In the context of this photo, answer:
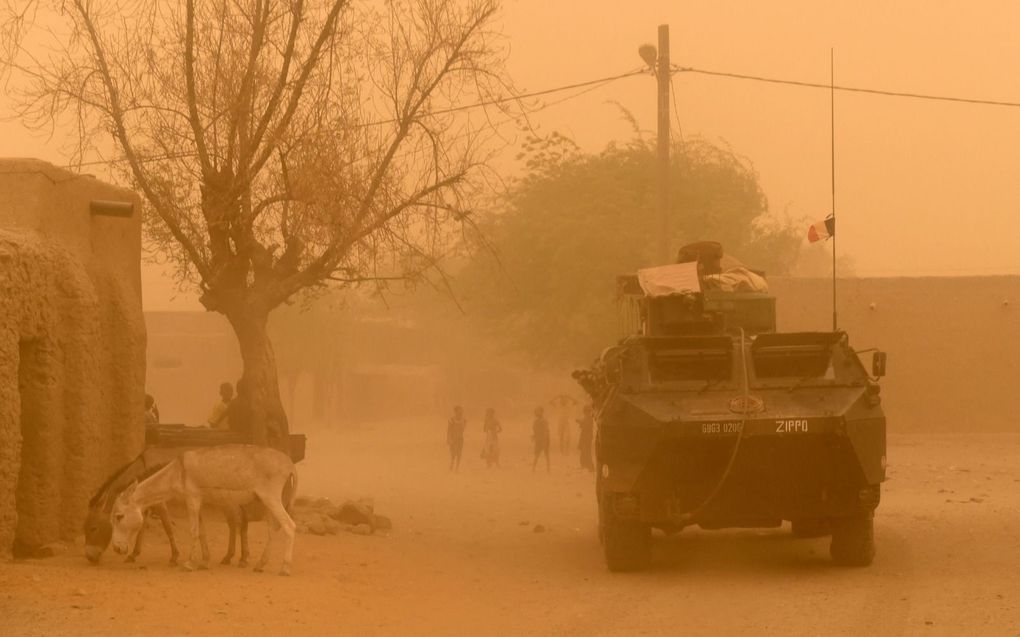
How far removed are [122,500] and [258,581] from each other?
4.33 feet

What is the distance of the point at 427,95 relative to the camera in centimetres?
1554

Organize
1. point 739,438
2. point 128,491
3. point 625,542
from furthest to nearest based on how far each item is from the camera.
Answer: point 625,542, point 739,438, point 128,491

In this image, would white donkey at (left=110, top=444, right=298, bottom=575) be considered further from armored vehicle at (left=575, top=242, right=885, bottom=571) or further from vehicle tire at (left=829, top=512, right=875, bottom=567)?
vehicle tire at (left=829, top=512, right=875, bottom=567)

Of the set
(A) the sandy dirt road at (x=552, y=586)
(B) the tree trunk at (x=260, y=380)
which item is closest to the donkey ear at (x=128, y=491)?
(A) the sandy dirt road at (x=552, y=586)

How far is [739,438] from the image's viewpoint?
429 inches

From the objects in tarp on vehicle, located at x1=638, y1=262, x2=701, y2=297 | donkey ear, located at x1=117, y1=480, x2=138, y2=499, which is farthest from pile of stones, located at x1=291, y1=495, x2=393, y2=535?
tarp on vehicle, located at x1=638, y1=262, x2=701, y2=297

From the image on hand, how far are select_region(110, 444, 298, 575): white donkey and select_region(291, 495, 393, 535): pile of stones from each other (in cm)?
315

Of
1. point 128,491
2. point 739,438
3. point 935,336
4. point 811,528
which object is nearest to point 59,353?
point 128,491

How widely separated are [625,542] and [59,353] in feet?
16.3

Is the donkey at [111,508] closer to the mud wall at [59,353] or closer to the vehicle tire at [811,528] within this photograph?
the mud wall at [59,353]

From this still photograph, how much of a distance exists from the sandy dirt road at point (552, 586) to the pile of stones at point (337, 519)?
248mm

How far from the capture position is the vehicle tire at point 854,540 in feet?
37.5

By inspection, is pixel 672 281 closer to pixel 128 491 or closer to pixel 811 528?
pixel 811 528

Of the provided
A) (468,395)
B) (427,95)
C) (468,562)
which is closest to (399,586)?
(468,562)
